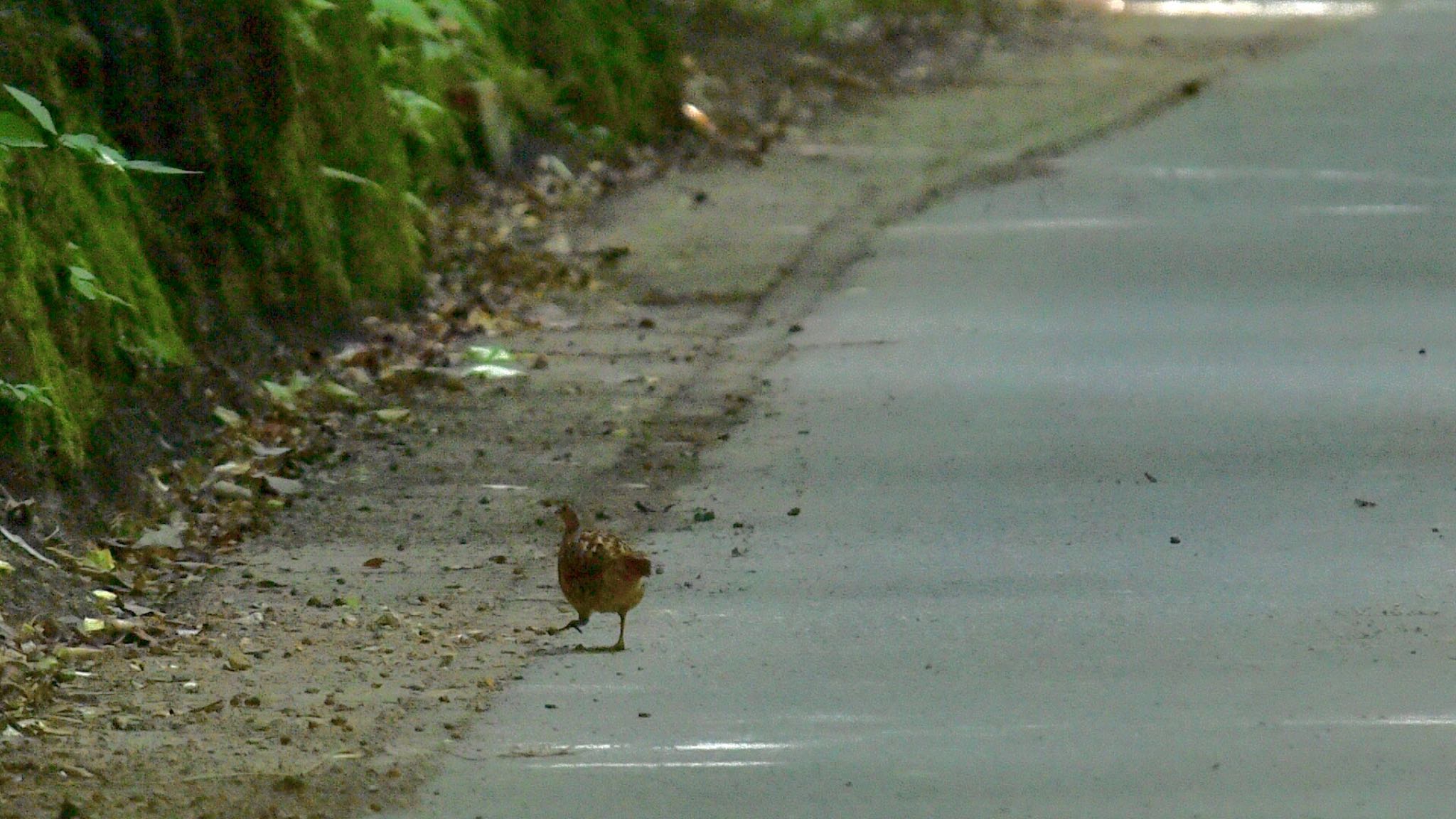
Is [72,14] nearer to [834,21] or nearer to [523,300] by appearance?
[523,300]

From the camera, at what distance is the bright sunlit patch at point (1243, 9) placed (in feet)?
80.3

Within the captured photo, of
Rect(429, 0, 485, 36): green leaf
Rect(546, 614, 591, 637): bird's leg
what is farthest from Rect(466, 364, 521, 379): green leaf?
Rect(429, 0, 485, 36): green leaf

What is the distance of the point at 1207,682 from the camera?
623cm

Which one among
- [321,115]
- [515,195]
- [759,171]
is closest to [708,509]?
[321,115]

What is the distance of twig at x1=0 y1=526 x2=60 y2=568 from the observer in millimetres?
6988

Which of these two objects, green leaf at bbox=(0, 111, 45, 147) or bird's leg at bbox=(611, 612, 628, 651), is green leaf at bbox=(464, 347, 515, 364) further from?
bird's leg at bbox=(611, 612, 628, 651)

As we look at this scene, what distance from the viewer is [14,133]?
24.0ft

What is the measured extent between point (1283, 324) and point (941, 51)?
10.1 meters

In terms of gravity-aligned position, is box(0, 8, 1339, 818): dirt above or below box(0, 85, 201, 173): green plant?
below

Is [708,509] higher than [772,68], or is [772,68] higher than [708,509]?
[708,509]

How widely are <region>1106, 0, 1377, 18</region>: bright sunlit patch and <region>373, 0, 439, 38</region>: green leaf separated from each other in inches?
491

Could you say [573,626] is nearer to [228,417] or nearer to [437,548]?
[437,548]

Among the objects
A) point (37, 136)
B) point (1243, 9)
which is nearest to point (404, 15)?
point (37, 136)

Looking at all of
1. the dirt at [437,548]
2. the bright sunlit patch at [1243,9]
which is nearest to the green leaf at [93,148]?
the dirt at [437,548]
